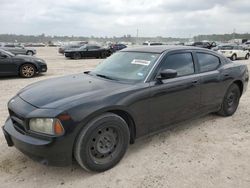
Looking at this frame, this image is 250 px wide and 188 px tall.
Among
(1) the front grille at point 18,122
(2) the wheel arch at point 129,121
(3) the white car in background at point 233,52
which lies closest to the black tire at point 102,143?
(2) the wheel arch at point 129,121

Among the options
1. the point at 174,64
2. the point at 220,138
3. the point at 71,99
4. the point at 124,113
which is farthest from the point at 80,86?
the point at 220,138

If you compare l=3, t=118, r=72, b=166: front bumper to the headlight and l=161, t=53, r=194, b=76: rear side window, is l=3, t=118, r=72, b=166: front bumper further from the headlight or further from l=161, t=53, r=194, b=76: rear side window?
l=161, t=53, r=194, b=76: rear side window

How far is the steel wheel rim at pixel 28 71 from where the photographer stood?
1037cm

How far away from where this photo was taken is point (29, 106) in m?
2.99

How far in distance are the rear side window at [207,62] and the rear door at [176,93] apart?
0.24 m

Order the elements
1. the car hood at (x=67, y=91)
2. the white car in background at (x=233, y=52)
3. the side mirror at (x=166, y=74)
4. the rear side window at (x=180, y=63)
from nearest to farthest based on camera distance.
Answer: the car hood at (x=67, y=91)
the side mirror at (x=166, y=74)
the rear side window at (x=180, y=63)
the white car in background at (x=233, y=52)

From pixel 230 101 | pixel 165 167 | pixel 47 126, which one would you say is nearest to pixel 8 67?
pixel 47 126

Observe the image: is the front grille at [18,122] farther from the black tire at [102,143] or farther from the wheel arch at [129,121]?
the wheel arch at [129,121]

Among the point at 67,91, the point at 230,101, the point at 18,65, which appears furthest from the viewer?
the point at 18,65

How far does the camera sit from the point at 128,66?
391 centimetres

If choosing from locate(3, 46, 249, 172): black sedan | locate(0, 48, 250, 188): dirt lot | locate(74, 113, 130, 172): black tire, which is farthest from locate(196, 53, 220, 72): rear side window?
locate(74, 113, 130, 172): black tire

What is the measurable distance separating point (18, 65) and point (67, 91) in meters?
8.00

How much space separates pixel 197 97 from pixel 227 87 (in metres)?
1.08

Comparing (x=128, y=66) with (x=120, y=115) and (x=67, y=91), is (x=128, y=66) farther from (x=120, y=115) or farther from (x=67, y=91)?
(x=67, y=91)
